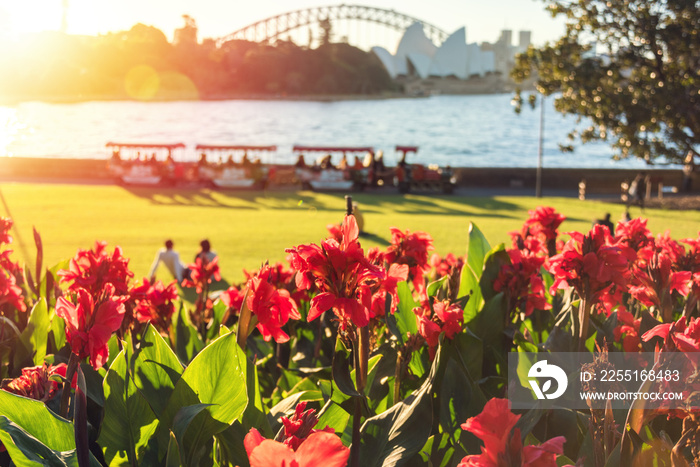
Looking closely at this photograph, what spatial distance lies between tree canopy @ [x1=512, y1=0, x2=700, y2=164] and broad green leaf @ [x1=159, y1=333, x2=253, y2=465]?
20.9 m

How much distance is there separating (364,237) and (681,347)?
11.6 metres

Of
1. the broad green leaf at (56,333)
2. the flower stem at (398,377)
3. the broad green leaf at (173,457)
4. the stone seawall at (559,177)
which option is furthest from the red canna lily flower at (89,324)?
the stone seawall at (559,177)

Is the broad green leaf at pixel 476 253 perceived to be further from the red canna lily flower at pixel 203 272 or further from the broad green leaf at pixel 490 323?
the red canna lily flower at pixel 203 272

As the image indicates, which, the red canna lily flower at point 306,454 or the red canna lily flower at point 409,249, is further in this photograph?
the red canna lily flower at point 409,249

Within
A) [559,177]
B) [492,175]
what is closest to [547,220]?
[492,175]

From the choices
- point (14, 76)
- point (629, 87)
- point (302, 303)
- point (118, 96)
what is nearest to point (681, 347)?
point (302, 303)

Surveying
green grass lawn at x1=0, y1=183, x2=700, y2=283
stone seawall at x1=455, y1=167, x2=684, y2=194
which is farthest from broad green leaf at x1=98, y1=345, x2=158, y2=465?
stone seawall at x1=455, y1=167, x2=684, y2=194

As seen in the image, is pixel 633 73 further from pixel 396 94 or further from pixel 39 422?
pixel 396 94

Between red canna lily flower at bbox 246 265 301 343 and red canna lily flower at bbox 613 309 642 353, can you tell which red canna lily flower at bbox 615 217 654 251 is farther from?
red canna lily flower at bbox 246 265 301 343

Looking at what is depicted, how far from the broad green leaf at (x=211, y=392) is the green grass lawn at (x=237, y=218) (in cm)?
719

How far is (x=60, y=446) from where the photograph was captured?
132cm

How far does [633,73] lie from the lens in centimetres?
2159

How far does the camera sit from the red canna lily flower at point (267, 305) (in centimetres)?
161

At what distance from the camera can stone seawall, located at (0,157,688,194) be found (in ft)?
91.1
